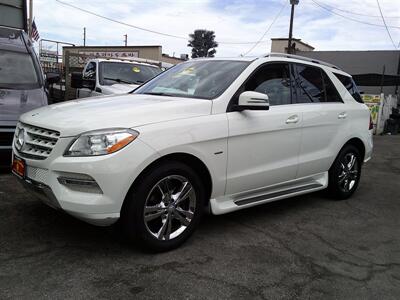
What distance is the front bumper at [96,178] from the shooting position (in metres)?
3.18

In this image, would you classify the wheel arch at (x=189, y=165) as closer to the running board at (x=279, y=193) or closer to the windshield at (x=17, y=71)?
the running board at (x=279, y=193)

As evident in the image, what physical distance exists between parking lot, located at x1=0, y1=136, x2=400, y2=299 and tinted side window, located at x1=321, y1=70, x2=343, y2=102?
1437 mm

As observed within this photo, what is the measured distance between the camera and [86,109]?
3.69 metres

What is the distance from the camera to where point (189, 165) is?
3.80 m

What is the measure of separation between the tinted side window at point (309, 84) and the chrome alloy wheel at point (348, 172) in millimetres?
932

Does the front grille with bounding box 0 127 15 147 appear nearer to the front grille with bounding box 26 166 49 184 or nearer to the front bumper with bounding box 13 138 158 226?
the front grille with bounding box 26 166 49 184

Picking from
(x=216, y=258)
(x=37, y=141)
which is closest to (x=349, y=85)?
(x=216, y=258)

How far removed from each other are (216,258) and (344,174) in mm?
2716

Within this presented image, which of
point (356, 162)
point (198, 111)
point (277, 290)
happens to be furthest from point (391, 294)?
point (356, 162)

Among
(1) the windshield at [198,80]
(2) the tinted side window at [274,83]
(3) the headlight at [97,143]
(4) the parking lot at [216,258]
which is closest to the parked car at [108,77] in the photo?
(1) the windshield at [198,80]

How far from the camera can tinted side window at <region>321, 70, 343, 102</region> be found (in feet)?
17.6

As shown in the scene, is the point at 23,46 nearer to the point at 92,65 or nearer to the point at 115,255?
the point at 92,65

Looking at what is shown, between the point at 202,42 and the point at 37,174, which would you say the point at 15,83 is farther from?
the point at 202,42

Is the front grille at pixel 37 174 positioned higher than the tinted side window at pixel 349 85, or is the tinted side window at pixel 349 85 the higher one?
the tinted side window at pixel 349 85
